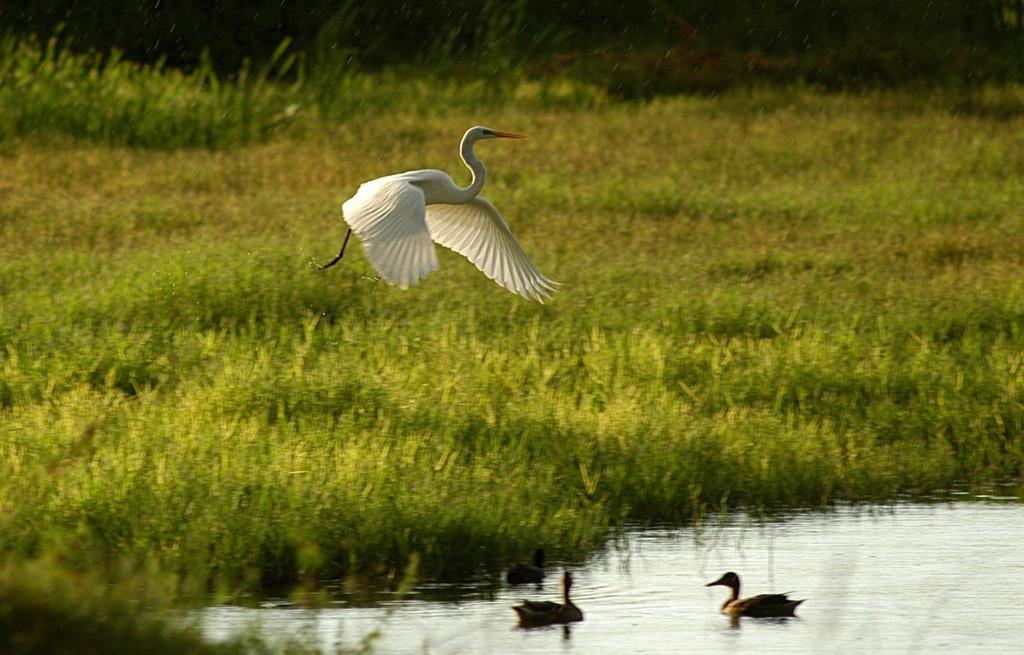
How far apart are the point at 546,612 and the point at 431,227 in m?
3.81

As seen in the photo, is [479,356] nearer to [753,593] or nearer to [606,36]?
[753,593]

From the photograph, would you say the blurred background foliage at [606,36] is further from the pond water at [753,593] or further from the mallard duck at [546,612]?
the mallard duck at [546,612]

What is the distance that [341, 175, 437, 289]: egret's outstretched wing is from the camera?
7246mm

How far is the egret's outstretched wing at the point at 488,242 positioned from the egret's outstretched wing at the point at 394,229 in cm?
69

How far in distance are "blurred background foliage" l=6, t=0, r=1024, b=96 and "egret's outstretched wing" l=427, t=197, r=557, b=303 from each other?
8.69 m

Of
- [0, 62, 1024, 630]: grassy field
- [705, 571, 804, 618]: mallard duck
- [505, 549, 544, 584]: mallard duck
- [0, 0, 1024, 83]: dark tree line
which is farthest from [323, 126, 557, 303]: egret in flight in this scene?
[0, 0, 1024, 83]: dark tree line

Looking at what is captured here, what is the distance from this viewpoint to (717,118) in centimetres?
1694

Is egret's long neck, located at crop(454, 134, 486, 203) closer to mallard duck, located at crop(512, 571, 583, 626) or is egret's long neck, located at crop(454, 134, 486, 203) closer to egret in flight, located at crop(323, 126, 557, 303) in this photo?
egret in flight, located at crop(323, 126, 557, 303)

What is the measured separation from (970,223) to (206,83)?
31.2 feet

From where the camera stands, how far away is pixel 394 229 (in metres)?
7.58

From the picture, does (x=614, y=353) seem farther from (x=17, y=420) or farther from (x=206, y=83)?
(x=206, y=83)

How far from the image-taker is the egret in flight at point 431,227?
24.2ft

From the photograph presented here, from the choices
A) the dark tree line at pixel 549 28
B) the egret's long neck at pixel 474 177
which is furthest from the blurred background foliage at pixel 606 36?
the egret's long neck at pixel 474 177

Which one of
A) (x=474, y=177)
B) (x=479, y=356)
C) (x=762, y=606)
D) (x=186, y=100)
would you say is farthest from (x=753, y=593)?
(x=186, y=100)
